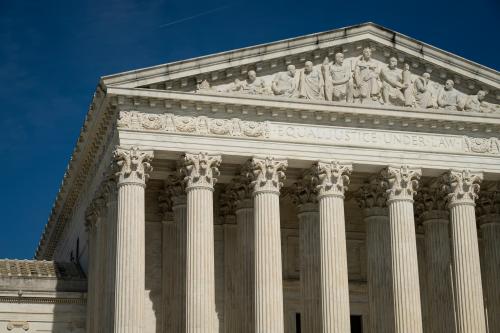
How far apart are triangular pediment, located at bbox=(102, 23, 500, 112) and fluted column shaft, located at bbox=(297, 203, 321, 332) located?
6.07 meters

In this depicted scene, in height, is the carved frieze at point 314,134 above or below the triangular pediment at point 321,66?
below

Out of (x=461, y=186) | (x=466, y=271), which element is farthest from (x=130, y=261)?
(x=461, y=186)

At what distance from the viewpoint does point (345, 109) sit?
43188mm

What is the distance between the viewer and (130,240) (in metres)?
39.1

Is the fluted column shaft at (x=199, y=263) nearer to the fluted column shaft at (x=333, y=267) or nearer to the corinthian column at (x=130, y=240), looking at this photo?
the corinthian column at (x=130, y=240)

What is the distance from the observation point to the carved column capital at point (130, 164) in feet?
131

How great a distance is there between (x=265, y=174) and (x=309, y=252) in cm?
480

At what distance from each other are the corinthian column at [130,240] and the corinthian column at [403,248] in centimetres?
1192

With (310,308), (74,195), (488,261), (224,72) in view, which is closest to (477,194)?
(488,261)

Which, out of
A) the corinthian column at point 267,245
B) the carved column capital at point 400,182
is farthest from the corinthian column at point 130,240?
the carved column capital at point 400,182

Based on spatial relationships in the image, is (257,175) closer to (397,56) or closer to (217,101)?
(217,101)

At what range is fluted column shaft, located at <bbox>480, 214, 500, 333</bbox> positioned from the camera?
1811 inches

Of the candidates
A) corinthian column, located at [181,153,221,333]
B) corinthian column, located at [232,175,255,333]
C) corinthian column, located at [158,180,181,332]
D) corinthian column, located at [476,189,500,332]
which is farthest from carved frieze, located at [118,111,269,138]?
corinthian column, located at [476,189,500,332]

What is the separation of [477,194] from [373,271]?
6.93m
